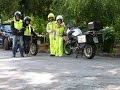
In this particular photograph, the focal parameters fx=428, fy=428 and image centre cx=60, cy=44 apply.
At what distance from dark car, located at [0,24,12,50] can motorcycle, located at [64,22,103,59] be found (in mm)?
5701

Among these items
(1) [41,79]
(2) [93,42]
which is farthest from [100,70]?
(2) [93,42]

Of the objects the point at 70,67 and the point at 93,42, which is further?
the point at 93,42

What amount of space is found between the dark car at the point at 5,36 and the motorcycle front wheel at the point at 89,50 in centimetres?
759

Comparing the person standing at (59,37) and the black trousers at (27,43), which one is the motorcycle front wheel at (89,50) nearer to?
the person standing at (59,37)

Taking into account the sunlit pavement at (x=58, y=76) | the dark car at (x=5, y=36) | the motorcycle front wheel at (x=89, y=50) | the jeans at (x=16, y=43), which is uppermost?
the dark car at (x=5, y=36)

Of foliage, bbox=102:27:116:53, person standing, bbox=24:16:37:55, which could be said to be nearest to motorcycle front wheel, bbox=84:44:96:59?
foliage, bbox=102:27:116:53

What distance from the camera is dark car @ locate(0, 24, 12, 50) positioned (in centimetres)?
2372

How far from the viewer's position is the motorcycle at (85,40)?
16.9 meters

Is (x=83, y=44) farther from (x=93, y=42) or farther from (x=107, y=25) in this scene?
(x=107, y=25)

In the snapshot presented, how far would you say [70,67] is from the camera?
44.3 ft

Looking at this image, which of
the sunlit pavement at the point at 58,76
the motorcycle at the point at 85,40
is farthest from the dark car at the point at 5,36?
the sunlit pavement at the point at 58,76

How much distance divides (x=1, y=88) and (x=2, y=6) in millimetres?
15518

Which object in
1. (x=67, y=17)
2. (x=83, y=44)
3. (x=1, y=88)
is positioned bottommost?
(x=1, y=88)

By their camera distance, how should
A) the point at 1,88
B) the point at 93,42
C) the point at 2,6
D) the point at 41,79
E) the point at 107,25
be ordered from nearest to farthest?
the point at 1,88
the point at 41,79
the point at 93,42
the point at 107,25
the point at 2,6
